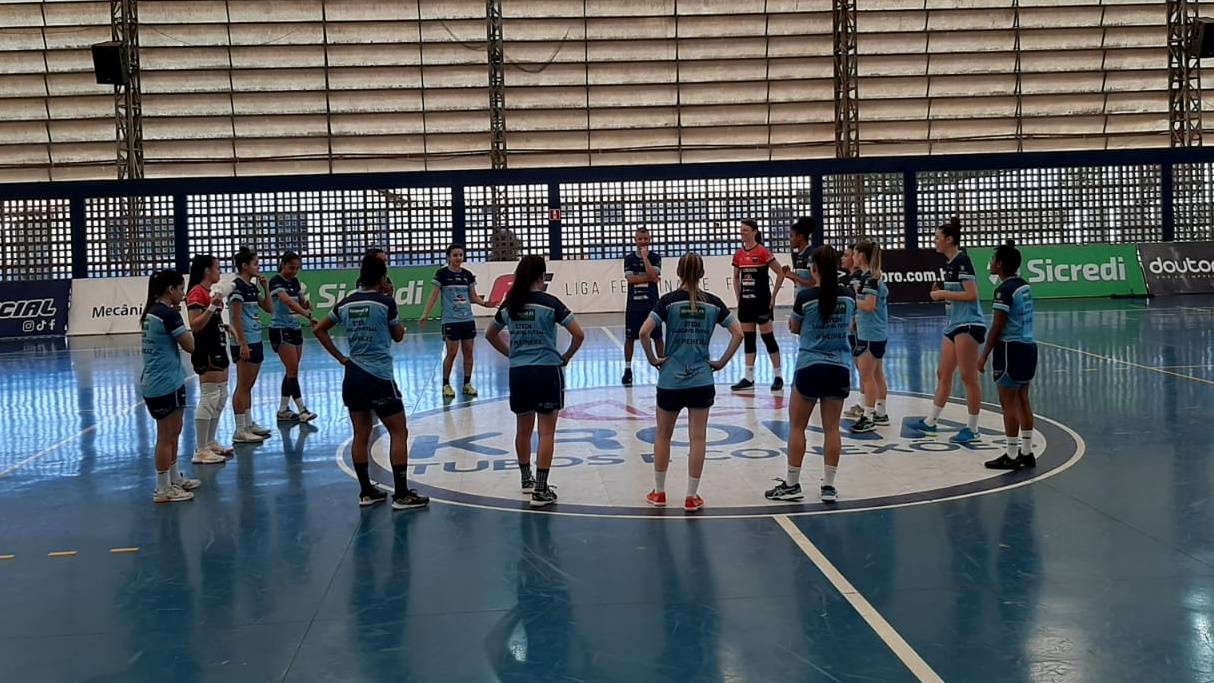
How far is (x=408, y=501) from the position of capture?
26.1 ft

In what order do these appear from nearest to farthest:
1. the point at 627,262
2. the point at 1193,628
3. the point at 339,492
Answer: the point at 1193,628
the point at 339,492
the point at 627,262

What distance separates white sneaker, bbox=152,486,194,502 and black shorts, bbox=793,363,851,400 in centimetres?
474

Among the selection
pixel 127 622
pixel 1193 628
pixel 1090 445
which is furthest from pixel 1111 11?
pixel 127 622

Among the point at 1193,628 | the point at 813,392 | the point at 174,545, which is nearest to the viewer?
the point at 1193,628

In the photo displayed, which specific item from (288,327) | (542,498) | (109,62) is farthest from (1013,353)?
(109,62)

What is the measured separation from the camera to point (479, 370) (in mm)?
16641

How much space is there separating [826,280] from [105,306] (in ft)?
75.1

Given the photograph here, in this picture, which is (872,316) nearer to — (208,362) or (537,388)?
(537,388)

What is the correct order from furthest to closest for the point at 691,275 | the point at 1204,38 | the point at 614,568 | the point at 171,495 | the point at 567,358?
the point at 1204,38 → the point at 171,495 → the point at 567,358 → the point at 691,275 → the point at 614,568

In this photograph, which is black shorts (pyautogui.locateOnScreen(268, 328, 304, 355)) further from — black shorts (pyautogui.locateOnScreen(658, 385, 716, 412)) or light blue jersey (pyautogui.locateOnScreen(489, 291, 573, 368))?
black shorts (pyautogui.locateOnScreen(658, 385, 716, 412))

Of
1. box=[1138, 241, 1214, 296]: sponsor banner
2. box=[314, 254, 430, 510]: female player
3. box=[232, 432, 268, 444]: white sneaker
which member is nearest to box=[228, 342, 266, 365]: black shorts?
box=[232, 432, 268, 444]: white sneaker

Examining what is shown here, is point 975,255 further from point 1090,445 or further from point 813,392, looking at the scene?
point 813,392

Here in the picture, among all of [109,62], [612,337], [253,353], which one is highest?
[109,62]

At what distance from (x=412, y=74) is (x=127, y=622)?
25.3 metres
